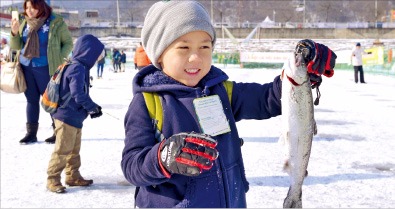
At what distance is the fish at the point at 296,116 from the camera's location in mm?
1482

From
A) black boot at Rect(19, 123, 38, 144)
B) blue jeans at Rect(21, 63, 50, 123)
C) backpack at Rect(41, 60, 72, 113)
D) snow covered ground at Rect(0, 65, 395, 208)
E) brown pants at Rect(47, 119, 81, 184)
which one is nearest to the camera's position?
snow covered ground at Rect(0, 65, 395, 208)

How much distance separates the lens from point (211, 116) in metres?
1.82

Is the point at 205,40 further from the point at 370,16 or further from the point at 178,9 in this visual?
the point at 370,16

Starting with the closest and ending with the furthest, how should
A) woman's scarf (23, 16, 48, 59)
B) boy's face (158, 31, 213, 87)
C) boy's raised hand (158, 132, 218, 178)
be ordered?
boy's raised hand (158, 132, 218, 178) < boy's face (158, 31, 213, 87) < woman's scarf (23, 16, 48, 59)

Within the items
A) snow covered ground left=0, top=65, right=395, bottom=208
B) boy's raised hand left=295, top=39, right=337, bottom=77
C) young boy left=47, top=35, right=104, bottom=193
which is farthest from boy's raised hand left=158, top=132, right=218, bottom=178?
young boy left=47, top=35, right=104, bottom=193

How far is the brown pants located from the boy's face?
97.8 inches

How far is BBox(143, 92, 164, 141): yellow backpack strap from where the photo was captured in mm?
1745

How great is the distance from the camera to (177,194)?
5.87 ft

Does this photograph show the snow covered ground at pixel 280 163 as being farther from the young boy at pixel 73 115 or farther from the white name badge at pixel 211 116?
the white name badge at pixel 211 116

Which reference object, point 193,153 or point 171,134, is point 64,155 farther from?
point 193,153

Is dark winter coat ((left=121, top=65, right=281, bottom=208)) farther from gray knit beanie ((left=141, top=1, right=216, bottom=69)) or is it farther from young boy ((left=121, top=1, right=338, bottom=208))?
gray knit beanie ((left=141, top=1, right=216, bottom=69))

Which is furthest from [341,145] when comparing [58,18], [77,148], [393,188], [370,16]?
[370,16]

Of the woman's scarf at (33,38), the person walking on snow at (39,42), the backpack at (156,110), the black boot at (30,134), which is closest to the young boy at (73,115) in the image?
the person walking on snow at (39,42)

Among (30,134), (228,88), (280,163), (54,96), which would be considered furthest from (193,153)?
(30,134)
